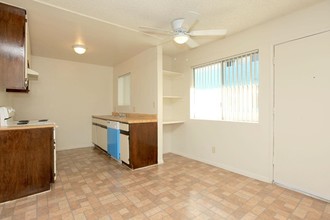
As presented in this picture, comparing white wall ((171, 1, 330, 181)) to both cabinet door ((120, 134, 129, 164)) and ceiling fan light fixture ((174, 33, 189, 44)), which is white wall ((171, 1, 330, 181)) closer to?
ceiling fan light fixture ((174, 33, 189, 44))

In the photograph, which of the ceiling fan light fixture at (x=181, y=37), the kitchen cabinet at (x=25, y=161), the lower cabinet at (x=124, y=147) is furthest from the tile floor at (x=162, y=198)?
the ceiling fan light fixture at (x=181, y=37)

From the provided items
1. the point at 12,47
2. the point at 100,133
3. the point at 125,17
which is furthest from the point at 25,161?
the point at 125,17

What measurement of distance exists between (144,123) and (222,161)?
1.66 metres

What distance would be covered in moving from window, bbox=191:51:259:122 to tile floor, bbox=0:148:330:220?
1.10 metres

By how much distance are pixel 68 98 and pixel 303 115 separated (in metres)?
5.19

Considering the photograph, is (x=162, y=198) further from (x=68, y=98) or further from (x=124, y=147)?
(x=68, y=98)

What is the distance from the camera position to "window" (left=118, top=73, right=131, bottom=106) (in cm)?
508

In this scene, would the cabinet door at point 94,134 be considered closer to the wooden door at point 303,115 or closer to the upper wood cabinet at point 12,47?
the upper wood cabinet at point 12,47

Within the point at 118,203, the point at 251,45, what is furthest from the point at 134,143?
the point at 251,45

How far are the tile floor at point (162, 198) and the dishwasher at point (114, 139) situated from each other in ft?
1.62

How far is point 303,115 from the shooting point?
2.41m

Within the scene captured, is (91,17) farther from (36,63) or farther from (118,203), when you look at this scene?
(36,63)

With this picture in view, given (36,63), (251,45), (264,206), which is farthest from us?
(36,63)

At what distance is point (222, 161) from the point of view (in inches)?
135
